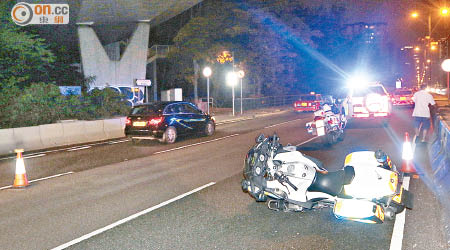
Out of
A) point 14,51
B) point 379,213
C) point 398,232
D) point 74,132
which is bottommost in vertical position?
point 398,232

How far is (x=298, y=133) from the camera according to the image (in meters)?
20.1

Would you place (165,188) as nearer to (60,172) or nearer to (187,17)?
(60,172)

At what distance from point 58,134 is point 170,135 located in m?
4.21

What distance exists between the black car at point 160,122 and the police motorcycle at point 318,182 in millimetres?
10591

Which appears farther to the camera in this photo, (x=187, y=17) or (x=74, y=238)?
(x=187, y=17)

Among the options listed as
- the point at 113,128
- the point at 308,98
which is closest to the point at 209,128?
the point at 113,128

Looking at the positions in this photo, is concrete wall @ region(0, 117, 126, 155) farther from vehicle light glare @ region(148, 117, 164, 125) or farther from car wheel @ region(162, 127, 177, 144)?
car wheel @ region(162, 127, 177, 144)

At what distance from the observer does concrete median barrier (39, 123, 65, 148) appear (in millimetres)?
17500

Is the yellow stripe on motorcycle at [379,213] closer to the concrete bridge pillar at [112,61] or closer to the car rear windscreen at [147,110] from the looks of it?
the car rear windscreen at [147,110]

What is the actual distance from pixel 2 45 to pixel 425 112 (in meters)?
19.7

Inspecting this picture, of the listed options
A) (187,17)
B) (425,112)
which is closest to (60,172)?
(425,112)

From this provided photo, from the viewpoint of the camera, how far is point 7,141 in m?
16.2

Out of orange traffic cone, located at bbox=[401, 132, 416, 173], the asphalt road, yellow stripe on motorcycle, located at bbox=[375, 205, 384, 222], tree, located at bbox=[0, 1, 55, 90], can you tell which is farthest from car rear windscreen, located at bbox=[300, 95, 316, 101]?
yellow stripe on motorcycle, located at bbox=[375, 205, 384, 222]

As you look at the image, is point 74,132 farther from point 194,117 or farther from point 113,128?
point 194,117
